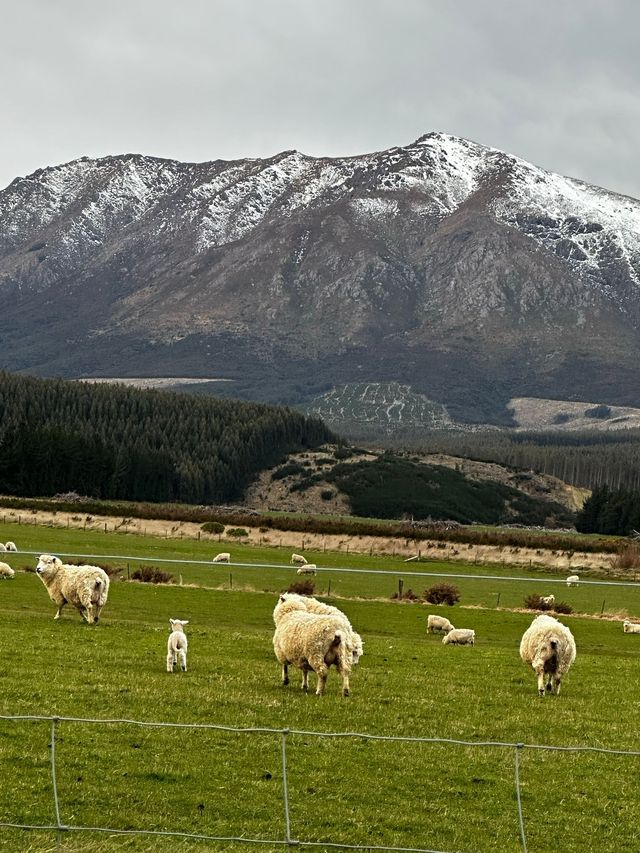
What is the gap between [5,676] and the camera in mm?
26125

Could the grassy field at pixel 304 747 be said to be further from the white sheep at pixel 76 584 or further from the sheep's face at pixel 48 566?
the sheep's face at pixel 48 566

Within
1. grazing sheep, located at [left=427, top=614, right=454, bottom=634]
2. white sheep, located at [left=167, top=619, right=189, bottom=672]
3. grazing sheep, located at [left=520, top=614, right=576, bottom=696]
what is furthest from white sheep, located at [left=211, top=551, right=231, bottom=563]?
grazing sheep, located at [left=520, top=614, right=576, bottom=696]

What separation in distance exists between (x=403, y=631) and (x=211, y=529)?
54058 millimetres

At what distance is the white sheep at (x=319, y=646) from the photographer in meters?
25.2

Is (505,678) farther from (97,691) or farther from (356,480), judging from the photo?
(356,480)

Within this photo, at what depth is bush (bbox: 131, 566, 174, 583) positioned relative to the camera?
6053 cm

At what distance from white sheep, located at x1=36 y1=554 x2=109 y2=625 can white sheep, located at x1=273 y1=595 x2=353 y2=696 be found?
12952 mm

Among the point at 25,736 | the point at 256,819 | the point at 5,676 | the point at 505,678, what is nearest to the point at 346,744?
the point at 256,819

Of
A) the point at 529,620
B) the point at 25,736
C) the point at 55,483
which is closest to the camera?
the point at 25,736

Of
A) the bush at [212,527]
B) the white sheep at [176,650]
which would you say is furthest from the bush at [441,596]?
the bush at [212,527]

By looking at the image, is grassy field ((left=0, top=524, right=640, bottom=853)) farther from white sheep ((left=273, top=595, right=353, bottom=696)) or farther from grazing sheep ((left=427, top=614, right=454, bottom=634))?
grazing sheep ((left=427, top=614, right=454, bottom=634))

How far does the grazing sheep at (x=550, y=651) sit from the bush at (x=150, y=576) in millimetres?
34426

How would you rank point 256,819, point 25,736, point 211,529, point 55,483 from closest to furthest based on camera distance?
point 256,819
point 25,736
point 211,529
point 55,483

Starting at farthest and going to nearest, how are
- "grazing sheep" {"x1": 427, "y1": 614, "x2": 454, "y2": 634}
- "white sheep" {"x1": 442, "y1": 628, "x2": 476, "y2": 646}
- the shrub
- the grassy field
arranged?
the shrub, "grazing sheep" {"x1": 427, "y1": 614, "x2": 454, "y2": 634}, "white sheep" {"x1": 442, "y1": 628, "x2": 476, "y2": 646}, the grassy field
